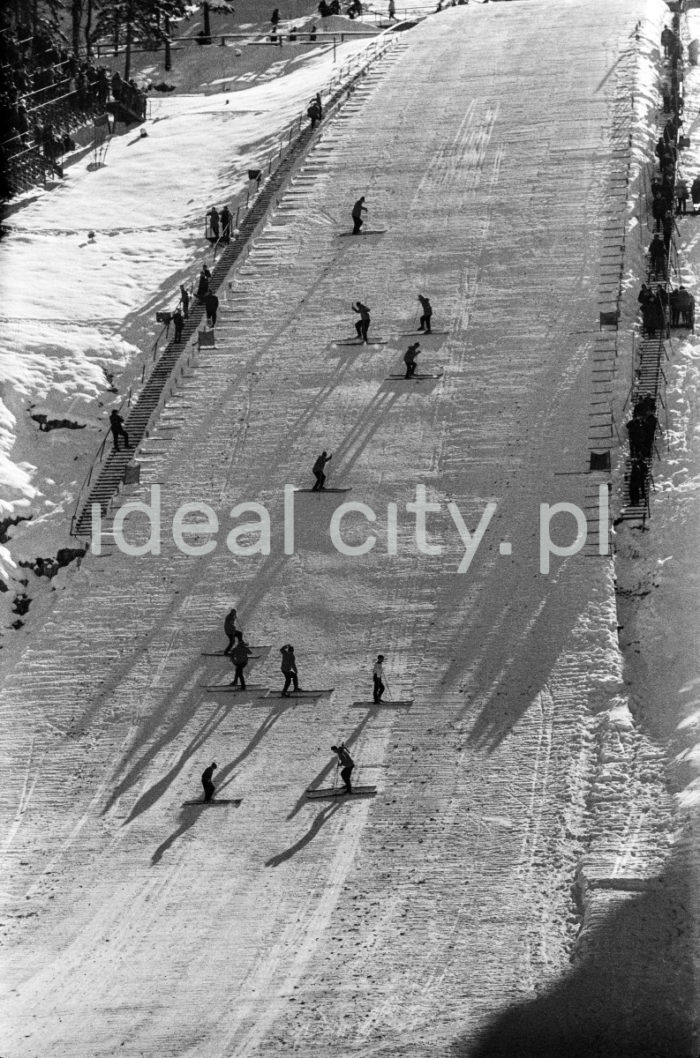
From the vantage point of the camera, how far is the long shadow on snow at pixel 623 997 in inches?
845

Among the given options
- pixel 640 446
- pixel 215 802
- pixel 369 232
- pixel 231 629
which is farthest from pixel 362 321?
pixel 215 802

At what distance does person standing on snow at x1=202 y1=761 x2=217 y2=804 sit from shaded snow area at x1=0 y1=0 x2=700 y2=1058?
23 cm

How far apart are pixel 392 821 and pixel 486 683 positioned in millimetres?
4117

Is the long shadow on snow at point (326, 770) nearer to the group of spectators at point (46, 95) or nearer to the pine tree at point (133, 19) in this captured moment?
the group of spectators at point (46, 95)

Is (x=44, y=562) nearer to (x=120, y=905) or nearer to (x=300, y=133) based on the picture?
(x=120, y=905)

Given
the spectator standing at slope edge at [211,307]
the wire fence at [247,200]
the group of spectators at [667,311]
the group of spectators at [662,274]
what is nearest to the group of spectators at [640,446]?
the group of spectators at [662,274]

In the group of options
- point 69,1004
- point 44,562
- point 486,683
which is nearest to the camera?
point 69,1004

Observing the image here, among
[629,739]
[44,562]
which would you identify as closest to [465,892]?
[629,739]

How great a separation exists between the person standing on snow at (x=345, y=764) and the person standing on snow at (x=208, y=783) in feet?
6.30

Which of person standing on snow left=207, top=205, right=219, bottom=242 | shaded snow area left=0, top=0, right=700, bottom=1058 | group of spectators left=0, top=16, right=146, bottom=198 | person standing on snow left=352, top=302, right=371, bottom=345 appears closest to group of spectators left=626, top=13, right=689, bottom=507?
shaded snow area left=0, top=0, right=700, bottom=1058

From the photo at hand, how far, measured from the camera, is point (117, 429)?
3991 centimetres

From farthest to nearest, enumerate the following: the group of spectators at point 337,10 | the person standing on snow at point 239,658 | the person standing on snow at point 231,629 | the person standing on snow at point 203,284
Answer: the group of spectators at point 337,10
the person standing on snow at point 203,284
the person standing on snow at point 231,629
the person standing on snow at point 239,658

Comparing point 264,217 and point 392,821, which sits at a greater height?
point 264,217

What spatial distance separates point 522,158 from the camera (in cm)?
5081
